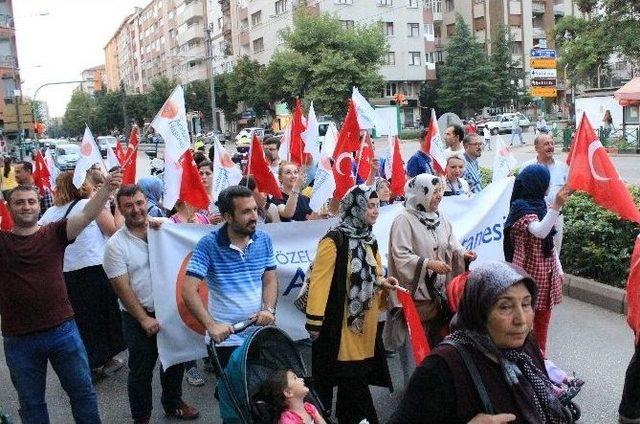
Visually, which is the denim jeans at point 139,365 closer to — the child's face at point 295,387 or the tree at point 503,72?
the child's face at point 295,387

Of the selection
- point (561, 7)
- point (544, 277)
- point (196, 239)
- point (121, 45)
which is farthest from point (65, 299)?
point (121, 45)

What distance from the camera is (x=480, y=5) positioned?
65188 millimetres

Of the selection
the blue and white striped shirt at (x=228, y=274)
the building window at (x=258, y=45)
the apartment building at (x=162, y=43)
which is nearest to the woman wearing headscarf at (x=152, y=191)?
the blue and white striped shirt at (x=228, y=274)

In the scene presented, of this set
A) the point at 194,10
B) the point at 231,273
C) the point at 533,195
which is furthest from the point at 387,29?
the point at 231,273

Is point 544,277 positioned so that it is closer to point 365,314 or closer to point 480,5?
point 365,314

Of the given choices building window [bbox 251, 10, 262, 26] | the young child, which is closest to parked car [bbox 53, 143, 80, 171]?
the young child

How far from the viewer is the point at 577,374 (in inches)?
212

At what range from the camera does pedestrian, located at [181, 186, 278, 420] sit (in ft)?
12.9

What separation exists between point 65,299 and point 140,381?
2.79 ft

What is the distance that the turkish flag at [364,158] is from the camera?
689 centimetres

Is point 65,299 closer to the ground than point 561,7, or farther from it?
closer to the ground

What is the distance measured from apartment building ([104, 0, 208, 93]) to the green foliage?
53413 mm

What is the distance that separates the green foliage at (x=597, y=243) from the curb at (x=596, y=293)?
6.9 inches

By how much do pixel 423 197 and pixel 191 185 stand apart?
206 centimetres
